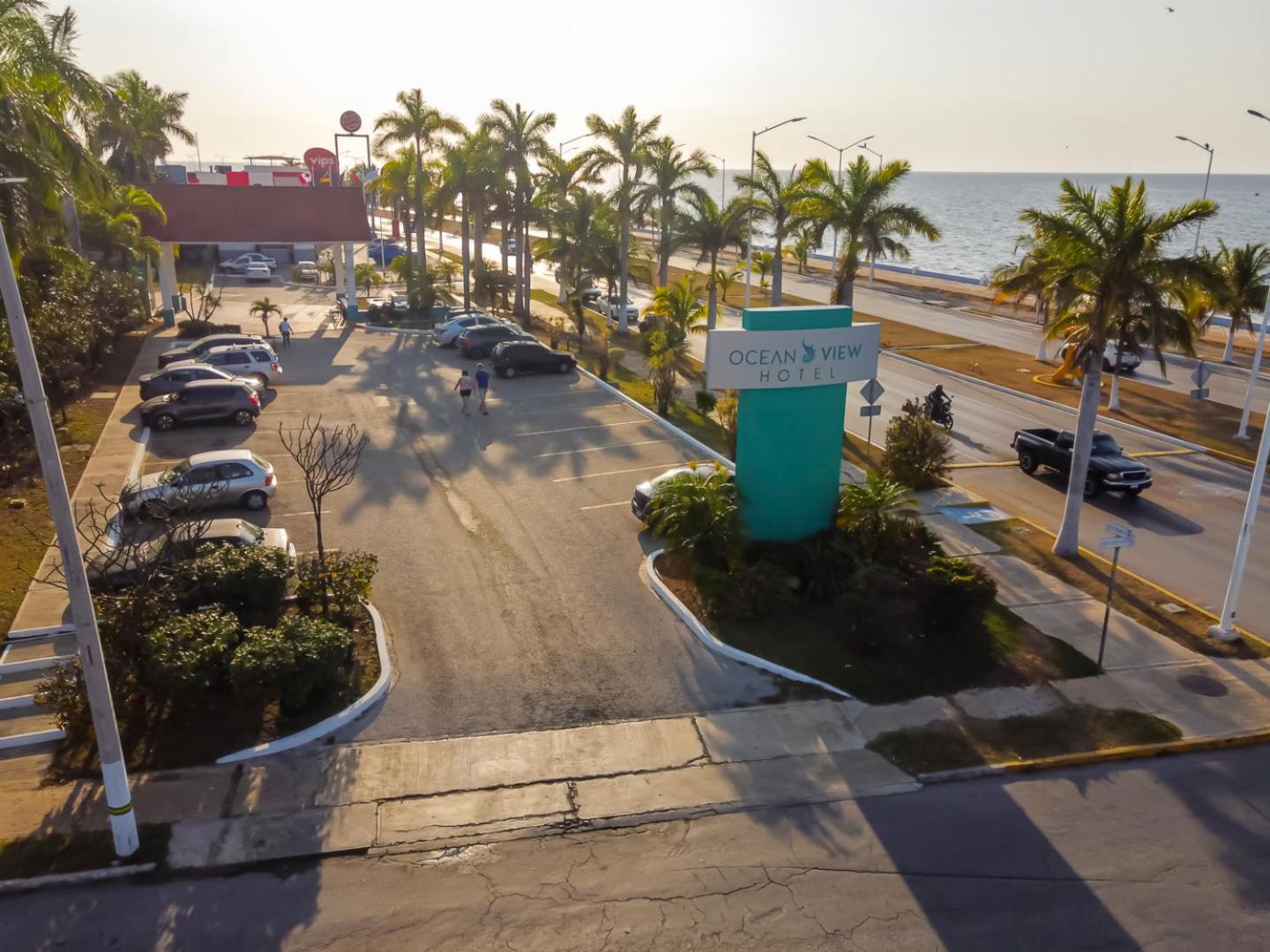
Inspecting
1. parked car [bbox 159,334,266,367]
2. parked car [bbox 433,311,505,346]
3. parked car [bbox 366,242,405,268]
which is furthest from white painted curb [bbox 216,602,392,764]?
parked car [bbox 366,242,405,268]

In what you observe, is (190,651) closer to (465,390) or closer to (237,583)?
(237,583)

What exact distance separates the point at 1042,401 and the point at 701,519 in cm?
2191

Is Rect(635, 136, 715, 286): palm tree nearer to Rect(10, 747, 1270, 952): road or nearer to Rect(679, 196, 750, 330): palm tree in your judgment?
Rect(679, 196, 750, 330): palm tree

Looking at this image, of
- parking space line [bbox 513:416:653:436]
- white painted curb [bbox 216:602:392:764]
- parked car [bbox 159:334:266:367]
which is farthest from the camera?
parked car [bbox 159:334:266:367]

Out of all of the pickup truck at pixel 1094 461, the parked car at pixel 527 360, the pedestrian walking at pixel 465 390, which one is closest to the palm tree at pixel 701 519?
the pickup truck at pixel 1094 461

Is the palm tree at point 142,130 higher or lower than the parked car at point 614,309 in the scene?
higher

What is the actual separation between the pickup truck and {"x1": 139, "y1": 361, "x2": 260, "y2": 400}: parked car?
74.1 feet

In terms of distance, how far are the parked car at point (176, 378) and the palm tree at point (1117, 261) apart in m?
22.1

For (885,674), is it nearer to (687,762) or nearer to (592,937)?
(687,762)

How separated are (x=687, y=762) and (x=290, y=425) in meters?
19.0

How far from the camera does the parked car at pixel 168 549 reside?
14000mm

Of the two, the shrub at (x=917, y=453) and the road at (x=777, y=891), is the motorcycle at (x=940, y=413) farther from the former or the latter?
the road at (x=777, y=891)

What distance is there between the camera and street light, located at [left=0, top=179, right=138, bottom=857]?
9.75 meters

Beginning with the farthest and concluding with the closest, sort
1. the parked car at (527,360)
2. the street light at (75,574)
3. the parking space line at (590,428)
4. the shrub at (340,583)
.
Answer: the parked car at (527,360) → the parking space line at (590,428) → the shrub at (340,583) → the street light at (75,574)
